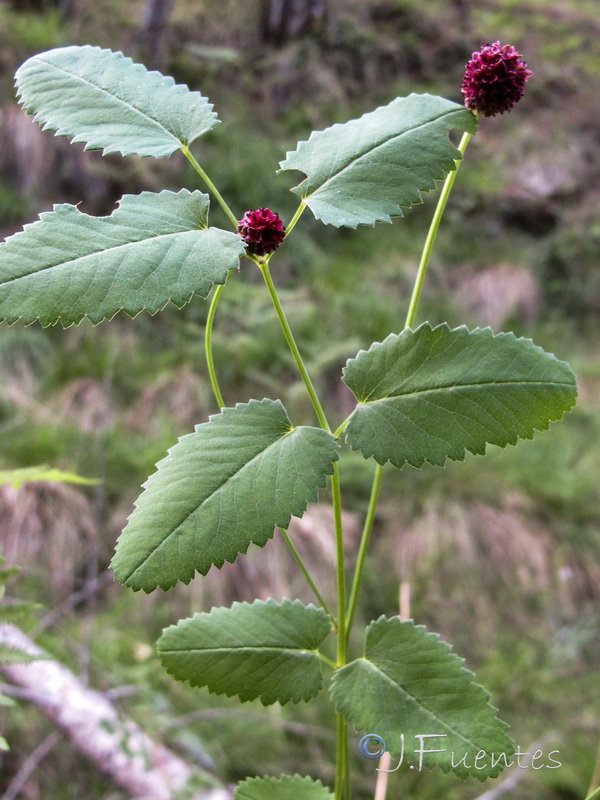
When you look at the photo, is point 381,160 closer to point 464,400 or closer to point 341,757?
point 464,400

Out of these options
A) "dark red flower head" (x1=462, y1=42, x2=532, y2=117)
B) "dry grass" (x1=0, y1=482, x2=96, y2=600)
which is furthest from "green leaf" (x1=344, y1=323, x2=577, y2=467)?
"dry grass" (x1=0, y1=482, x2=96, y2=600)

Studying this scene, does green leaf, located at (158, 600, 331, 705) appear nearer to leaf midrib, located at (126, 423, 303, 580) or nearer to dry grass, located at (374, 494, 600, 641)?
leaf midrib, located at (126, 423, 303, 580)

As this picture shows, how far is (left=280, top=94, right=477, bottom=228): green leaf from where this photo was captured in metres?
0.35

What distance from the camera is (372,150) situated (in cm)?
37

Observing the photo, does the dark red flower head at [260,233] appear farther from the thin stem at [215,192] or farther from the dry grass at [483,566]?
the dry grass at [483,566]

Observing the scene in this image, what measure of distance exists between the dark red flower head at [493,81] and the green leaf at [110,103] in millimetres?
140

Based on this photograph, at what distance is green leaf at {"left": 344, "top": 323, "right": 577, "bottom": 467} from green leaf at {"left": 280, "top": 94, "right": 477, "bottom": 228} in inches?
2.8

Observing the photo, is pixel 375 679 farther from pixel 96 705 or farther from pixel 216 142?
pixel 216 142

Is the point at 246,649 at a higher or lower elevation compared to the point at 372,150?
lower

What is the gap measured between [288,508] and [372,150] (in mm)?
199

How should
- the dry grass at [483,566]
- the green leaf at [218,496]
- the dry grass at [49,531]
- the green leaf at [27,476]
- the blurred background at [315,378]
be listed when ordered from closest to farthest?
the green leaf at [218,496] → the green leaf at [27,476] → the blurred background at [315,378] → the dry grass at [49,531] → the dry grass at [483,566]

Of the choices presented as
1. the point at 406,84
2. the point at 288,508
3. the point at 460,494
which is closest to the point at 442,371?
the point at 288,508

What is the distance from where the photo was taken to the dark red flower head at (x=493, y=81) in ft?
1.20

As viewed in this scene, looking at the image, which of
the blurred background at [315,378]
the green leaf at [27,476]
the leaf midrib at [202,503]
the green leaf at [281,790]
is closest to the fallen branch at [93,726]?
the blurred background at [315,378]
